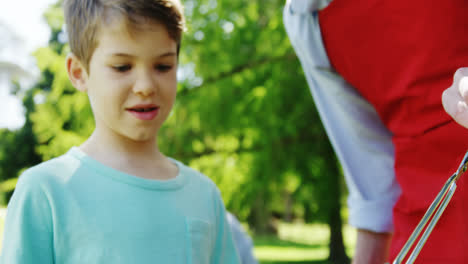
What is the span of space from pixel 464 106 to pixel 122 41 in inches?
30.8

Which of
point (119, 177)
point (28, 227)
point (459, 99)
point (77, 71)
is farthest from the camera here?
point (77, 71)

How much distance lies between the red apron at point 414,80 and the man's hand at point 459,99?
16 cm

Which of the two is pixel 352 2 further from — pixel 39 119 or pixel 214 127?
pixel 39 119

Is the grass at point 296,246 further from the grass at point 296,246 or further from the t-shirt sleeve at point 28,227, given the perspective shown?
the t-shirt sleeve at point 28,227

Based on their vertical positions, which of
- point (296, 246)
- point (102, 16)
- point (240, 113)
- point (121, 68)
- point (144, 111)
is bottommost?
point (296, 246)

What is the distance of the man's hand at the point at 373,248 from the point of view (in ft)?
5.38

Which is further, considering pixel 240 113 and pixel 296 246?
pixel 296 246

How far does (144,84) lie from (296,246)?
65.0 feet

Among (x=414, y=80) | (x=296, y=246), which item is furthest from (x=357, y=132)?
(x=296, y=246)

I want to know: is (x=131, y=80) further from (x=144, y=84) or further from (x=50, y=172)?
(x=50, y=172)

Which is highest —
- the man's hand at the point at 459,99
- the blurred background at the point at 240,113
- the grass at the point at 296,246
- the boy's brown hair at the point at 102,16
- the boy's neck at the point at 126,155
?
the boy's brown hair at the point at 102,16

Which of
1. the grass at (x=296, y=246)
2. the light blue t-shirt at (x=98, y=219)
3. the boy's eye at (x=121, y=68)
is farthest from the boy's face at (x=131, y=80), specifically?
the grass at (x=296, y=246)

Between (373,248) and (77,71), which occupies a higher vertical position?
(77,71)

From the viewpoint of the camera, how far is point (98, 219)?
1.25 metres
